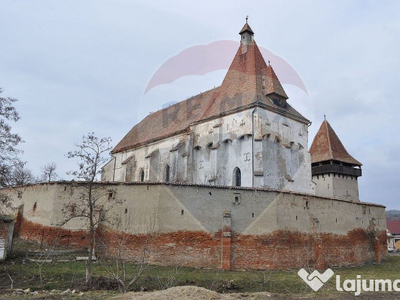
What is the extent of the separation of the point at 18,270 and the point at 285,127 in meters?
19.6

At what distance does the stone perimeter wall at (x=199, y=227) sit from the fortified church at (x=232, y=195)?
50 mm

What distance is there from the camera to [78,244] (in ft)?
58.5

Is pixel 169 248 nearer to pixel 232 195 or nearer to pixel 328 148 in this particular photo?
pixel 232 195

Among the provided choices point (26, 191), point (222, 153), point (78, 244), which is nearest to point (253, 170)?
point (222, 153)

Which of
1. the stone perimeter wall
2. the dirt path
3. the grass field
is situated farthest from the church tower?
the dirt path

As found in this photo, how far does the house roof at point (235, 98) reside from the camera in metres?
26.6

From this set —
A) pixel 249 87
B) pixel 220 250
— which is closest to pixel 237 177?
pixel 249 87

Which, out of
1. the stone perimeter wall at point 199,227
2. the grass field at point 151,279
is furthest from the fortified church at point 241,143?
the grass field at point 151,279

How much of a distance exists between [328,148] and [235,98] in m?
13.5

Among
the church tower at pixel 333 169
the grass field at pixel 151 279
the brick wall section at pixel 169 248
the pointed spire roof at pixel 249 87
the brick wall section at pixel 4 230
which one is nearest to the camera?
the grass field at pixel 151 279

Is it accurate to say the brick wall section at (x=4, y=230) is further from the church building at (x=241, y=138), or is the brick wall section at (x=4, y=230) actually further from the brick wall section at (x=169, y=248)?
the church building at (x=241, y=138)

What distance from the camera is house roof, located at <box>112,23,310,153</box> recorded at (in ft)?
87.2

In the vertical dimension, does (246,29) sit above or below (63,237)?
above

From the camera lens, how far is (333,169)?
34562mm
